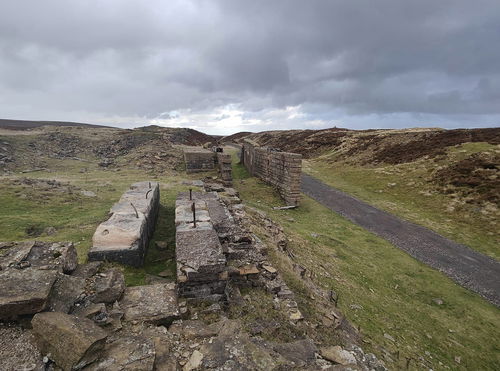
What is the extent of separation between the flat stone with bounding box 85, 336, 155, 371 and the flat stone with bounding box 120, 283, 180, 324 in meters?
0.76

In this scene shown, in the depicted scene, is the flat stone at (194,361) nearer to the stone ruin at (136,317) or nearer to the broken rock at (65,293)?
the stone ruin at (136,317)

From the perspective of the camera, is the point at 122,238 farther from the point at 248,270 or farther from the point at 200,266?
the point at 248,270

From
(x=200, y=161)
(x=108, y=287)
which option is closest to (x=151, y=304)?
(x=108, y=287)

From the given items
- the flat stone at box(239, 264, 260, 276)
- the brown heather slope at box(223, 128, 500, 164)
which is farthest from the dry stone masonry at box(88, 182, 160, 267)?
the brown heather slope at box(223, 128, 500, 164)

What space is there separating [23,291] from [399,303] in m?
8.88

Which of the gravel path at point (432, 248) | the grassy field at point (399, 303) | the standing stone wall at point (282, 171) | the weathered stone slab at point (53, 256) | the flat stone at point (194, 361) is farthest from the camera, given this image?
the standing stone wall at point (282, 171)

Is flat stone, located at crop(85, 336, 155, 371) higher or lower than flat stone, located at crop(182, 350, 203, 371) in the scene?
higher

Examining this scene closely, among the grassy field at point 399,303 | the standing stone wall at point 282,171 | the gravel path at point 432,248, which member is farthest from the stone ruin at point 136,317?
the standing stone wall at point 282,171

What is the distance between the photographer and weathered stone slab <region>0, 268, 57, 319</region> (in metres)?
2.98

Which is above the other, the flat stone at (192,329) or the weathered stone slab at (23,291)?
the weathered stone slab at (23,291)

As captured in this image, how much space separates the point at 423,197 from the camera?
62.4 ft

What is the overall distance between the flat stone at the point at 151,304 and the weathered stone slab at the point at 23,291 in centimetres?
112

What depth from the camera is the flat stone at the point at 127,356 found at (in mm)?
2820

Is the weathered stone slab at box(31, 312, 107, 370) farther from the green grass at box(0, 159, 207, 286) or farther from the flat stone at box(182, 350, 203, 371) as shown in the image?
the green grass at box(0, 159, 207, 286)
